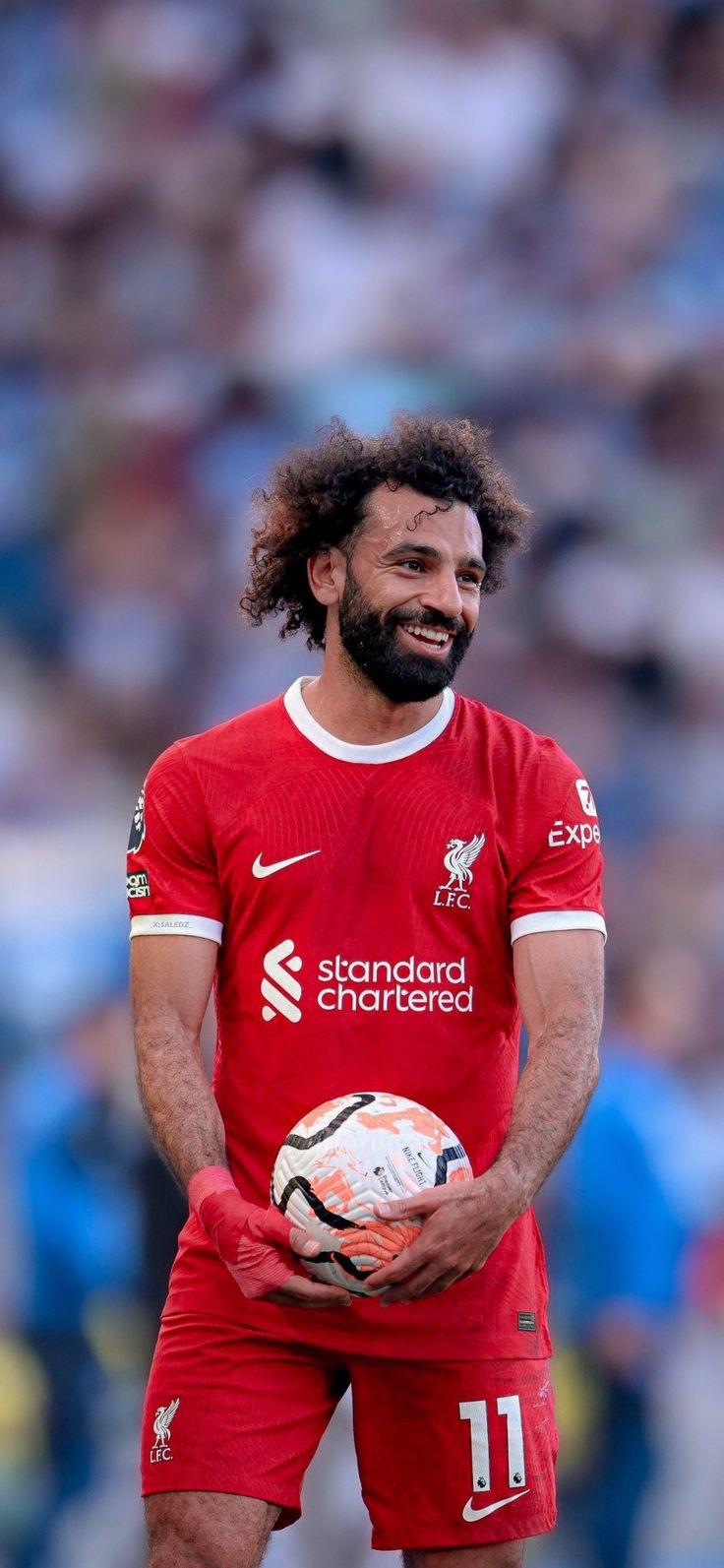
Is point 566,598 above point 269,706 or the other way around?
above

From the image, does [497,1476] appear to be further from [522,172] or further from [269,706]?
[522,172]

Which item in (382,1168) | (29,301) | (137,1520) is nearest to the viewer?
(382,1168)

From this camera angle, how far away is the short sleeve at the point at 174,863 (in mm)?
3545

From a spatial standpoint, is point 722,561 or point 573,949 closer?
point 573,949

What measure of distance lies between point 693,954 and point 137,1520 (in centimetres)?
269

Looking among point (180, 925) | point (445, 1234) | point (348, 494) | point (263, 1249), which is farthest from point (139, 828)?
point (445, 1234)

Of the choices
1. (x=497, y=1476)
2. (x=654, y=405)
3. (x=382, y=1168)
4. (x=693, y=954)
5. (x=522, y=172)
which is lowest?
(x=497, y=1476)


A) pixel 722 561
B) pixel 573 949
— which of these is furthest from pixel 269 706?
pixel 722 561

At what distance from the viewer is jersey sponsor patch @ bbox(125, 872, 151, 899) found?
3582 mm

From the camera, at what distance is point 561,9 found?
300 inches

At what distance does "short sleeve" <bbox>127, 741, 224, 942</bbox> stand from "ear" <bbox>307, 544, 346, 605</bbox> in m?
0.45

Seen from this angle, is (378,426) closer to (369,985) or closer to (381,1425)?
(369,985)

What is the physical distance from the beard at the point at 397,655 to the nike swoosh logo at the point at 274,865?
349mm

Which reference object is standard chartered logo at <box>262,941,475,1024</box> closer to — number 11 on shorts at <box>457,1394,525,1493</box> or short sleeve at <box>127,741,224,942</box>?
short sleeve at <box>127,741,224,942</box>
